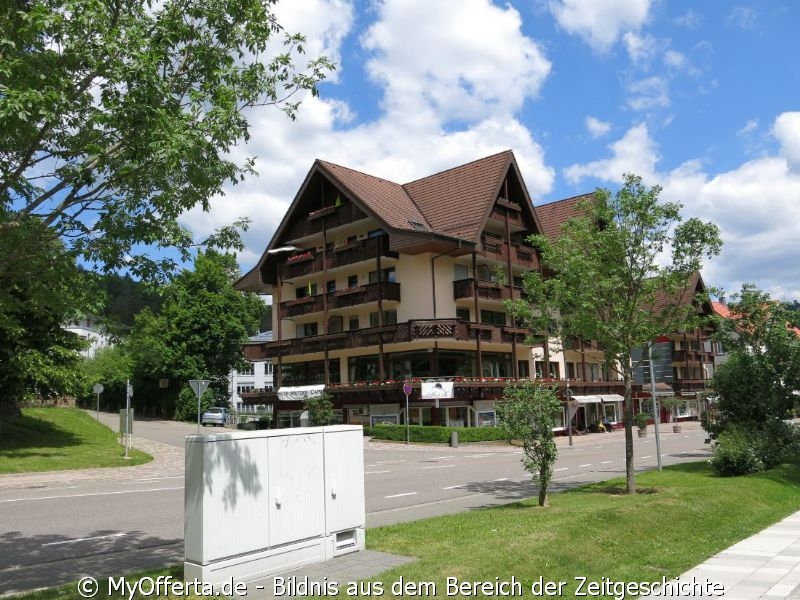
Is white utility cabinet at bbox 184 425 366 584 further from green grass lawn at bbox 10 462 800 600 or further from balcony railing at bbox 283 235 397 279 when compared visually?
balcony railing at bbox 283 235 397 279

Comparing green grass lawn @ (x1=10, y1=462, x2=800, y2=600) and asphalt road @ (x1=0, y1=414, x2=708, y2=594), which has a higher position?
green grass lawn @ (x1=10, y1=462, x2=800, y2=600)

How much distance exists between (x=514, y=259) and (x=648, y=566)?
3716 cm

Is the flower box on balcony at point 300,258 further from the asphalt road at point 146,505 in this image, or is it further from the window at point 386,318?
→ the asphalt road at point 146,505

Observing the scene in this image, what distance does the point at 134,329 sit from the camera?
8484 millimetres

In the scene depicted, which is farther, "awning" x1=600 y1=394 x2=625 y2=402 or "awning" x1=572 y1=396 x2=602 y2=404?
"awning" x1=600 y1=394 x2=625 y2=402

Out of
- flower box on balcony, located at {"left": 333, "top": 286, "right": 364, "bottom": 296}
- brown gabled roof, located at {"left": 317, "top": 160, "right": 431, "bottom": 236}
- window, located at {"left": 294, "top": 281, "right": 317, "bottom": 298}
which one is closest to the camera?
brown gabled roof, located at {"left": 317, "top": 160, "right": 431, "bottom": 236}

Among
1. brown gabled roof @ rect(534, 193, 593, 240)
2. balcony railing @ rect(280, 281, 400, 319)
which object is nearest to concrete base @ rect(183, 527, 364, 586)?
balcony railing @ rect(280, 281, 400, 319)

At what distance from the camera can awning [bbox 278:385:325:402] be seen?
43.3 metres

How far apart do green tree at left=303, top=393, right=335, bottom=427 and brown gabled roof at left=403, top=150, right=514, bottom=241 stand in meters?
12.2

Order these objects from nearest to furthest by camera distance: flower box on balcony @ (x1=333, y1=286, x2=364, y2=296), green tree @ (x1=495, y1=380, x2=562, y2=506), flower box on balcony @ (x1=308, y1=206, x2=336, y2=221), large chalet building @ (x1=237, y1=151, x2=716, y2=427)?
green tree @ (x1=495, y1=380, x2=562, y2=506) → large chalet building @ (x1=237, y1=151, x2=716, y2=427) → flower box on balcony @ (x1=333, y1=286, x2=364, y2=296) → flower box on balcony @ (x1=308, y1=206, x2=336, y2=221)

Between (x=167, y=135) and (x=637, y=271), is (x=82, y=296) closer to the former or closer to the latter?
(x=167, y=135)

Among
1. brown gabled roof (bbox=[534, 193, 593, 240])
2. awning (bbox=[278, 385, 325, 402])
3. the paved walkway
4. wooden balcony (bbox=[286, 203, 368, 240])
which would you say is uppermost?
brown gabled roof (bbox=[534, 193, 593, 240])

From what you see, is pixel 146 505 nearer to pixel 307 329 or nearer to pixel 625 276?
pixel 625 276

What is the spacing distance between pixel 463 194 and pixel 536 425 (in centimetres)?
3385
